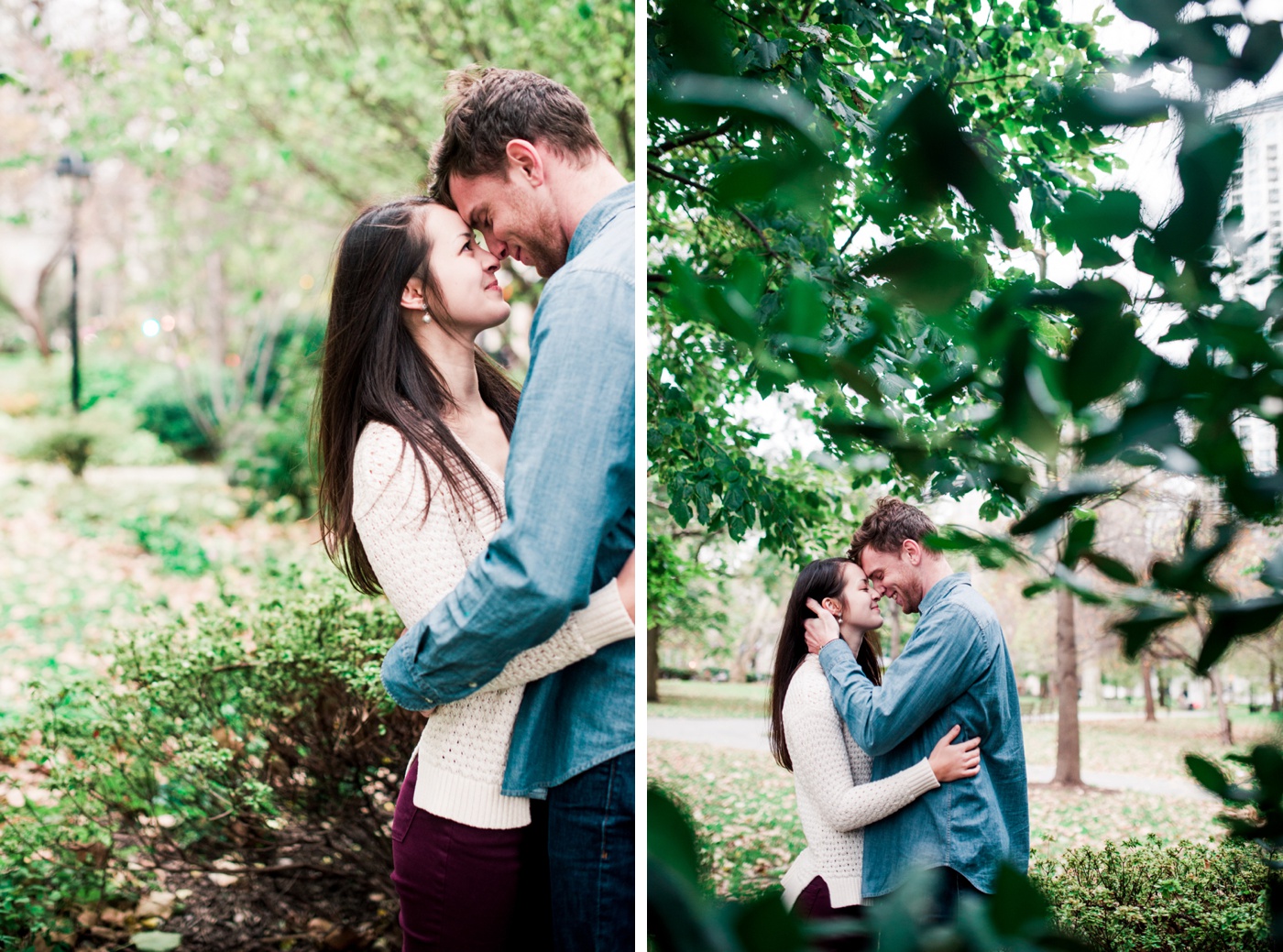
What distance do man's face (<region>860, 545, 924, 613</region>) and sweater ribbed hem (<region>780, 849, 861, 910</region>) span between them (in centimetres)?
33

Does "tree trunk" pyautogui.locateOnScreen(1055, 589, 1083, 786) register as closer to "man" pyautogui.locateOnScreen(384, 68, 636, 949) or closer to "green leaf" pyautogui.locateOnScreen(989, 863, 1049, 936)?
"man" pyautogui.locateOnScreen(384, 68, 636, 949)

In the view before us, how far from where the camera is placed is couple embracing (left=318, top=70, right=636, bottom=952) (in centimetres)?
92

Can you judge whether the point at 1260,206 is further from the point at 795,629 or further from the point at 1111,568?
the point at 795,629

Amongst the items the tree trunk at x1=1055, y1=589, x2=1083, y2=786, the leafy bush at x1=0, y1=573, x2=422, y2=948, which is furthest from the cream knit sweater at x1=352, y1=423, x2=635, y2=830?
the leafy bush at x1=0, y1=573, x2=422, y2=948

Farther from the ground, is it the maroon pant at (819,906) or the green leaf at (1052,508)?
the green leaf at (1052,508)

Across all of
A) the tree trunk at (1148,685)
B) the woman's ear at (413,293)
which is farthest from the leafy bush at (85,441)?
the tree trunk at (1148,685)

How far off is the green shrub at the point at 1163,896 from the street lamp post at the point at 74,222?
6696 millimetres

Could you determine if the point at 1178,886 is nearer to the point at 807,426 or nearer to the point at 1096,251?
the point at 807,426

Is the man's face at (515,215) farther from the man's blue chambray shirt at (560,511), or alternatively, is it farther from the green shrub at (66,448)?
the green shrub at (66,448)

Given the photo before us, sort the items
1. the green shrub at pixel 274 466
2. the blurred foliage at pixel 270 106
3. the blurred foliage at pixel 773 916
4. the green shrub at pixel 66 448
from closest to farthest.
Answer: the blurred foliage at pixel 773 916, the blurred foliage at pixel 270 106, the green shrub at pixel 274 466, the green shrub at pixel 66 448

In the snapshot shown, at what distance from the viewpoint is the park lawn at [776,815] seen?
108cm

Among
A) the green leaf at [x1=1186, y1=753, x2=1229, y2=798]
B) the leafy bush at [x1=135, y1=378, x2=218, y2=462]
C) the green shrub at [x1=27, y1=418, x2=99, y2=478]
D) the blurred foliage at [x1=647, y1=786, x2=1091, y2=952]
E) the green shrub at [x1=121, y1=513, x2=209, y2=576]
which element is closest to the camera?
the blurred foliage at [x1=647, y1=786, x2=1091, y2=952]

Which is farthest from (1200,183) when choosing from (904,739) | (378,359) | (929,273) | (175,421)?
(175,421)

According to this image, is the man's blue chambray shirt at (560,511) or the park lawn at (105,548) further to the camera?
the park lawn at (105,548)
